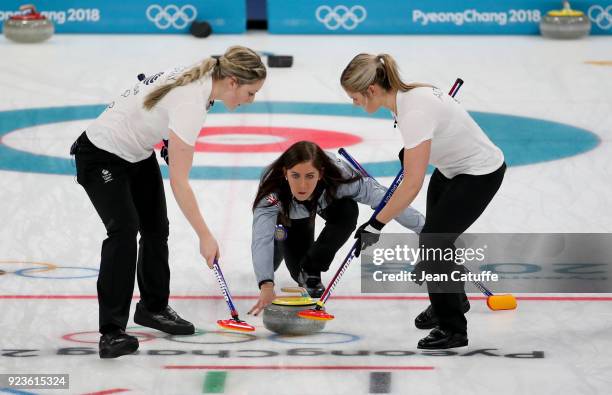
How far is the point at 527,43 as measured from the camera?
16.3 meters

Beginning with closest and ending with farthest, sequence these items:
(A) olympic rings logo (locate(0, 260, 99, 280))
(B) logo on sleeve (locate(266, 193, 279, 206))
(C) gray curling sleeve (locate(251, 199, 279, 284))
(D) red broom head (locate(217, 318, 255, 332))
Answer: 1. (D) red broom head (locate(217, 318, 255, 332))
2. (C) gray curling sleeve (locate(251, 199, 279, 284))
3. (B) logo on sleeve (locate(266, 193, 279, 206))
4. (A) olympic rings logo (locate(0, 260, 99, 280))

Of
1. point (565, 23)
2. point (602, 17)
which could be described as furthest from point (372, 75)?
point (602, 17)

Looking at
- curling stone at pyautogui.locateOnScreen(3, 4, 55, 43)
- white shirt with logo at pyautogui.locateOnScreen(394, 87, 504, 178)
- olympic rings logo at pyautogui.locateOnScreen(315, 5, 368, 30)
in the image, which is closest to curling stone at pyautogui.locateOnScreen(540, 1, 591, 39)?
olympic rings logo at pyautogui.locateOnScreen(315, 5, 368, 30)

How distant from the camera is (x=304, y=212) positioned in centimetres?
590

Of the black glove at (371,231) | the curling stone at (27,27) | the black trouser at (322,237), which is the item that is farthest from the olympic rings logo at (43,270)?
the curling stone at (27,27)

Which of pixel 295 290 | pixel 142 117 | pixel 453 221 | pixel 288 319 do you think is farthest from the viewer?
pixel 295 290

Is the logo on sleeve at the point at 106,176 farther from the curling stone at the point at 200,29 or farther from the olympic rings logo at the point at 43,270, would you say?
the curling stone at the point at 200,29

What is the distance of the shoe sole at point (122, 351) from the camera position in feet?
15.9

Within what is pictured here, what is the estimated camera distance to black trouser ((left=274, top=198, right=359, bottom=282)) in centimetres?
587

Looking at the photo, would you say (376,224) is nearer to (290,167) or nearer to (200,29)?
(290,167)

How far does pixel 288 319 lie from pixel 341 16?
1253 centimetres

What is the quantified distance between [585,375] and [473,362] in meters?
0.48

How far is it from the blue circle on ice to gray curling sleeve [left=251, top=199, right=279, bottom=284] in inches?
121

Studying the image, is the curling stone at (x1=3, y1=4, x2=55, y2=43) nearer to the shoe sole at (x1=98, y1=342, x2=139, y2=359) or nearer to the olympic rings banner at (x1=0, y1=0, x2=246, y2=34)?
the olympic rings banner at (x1=0, y1=0, x2=246, y2=34)
